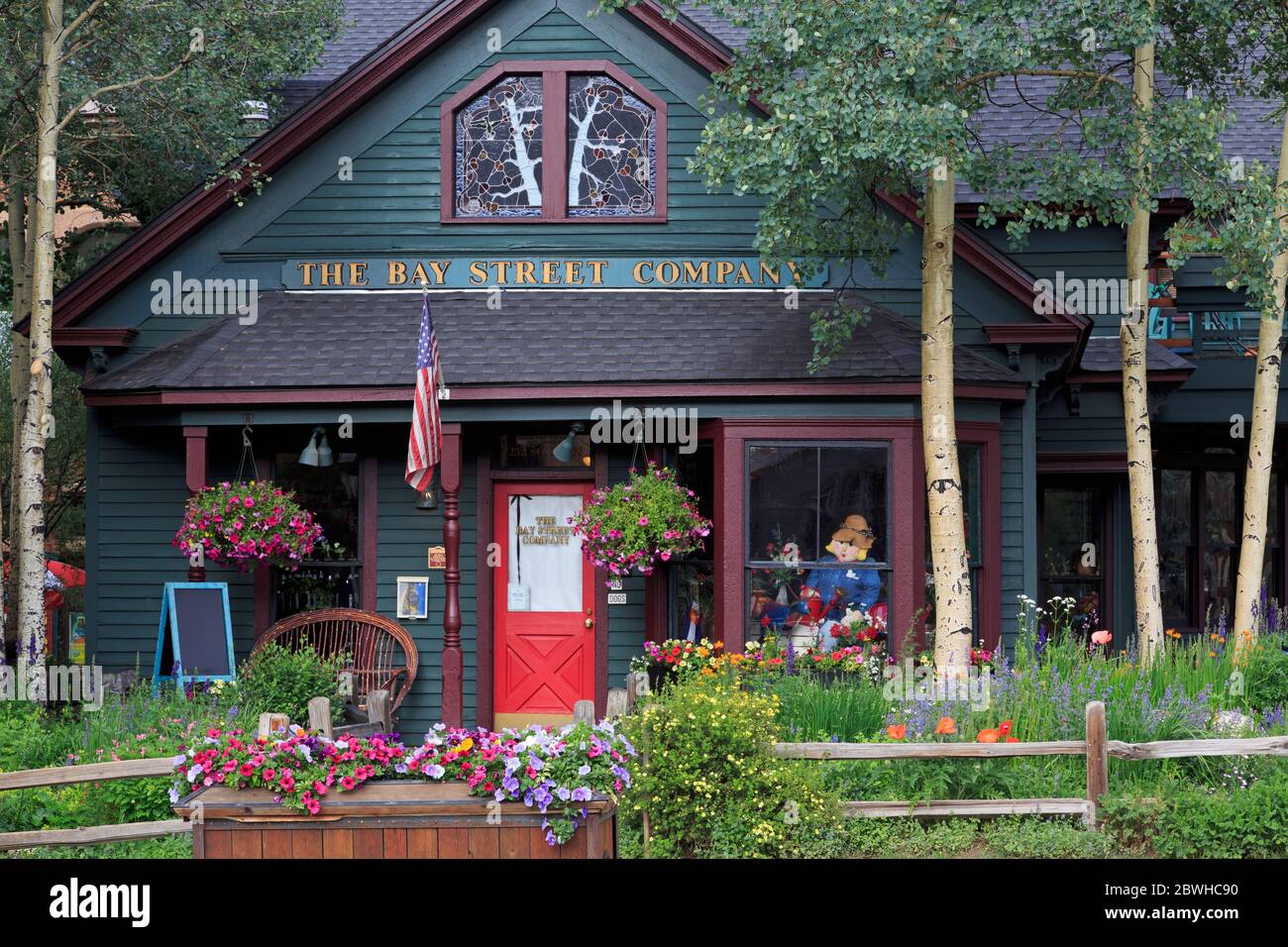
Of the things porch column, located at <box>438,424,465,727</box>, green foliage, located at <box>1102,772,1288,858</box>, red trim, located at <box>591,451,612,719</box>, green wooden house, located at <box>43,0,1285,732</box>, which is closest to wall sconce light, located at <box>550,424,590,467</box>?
green wooden house, located at <box>43,0,1285,732</box>

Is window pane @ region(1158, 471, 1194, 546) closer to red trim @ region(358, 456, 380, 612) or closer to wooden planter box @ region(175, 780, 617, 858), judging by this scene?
red trim @ region(358, 456, 380, 612)

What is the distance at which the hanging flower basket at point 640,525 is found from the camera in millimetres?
11172

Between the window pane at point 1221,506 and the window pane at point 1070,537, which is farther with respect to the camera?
the window pane at point 1221,506

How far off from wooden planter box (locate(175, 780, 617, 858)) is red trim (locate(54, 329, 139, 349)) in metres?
6.93

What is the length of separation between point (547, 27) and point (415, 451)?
410cm

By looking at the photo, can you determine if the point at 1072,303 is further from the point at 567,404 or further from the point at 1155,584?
the point at 567,404

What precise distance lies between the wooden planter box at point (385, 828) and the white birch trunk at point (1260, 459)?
670cm

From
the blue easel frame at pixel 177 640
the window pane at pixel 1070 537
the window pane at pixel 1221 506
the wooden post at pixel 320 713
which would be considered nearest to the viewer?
the wooden post at pixel 320 713

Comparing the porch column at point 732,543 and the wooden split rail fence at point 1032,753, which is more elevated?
the porch column at point 732,543

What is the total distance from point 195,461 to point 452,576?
228 centimetres

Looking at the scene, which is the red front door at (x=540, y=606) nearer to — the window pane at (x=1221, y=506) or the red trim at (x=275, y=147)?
the red trim at (x=275, y=147)

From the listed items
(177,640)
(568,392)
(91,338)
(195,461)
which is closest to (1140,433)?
(568,392)

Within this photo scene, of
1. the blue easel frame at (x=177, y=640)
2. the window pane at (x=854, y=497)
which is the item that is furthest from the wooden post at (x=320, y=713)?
the window pane at (x=854, y=497)

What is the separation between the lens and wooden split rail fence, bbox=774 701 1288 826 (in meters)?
7.72
